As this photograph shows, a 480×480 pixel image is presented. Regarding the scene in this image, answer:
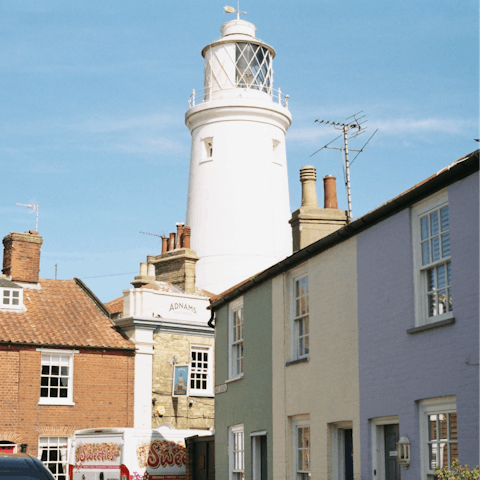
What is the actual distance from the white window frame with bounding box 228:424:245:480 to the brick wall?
395 inches

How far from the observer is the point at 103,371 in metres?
29.0

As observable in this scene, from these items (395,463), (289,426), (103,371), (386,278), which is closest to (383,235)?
(386,278)

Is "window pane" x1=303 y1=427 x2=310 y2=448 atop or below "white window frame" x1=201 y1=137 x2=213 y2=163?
below

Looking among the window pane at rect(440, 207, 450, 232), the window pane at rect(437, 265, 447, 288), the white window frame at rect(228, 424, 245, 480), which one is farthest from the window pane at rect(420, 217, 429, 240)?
the white window frame at rect(228, 424, 245, 480)

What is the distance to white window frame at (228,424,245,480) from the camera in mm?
19000

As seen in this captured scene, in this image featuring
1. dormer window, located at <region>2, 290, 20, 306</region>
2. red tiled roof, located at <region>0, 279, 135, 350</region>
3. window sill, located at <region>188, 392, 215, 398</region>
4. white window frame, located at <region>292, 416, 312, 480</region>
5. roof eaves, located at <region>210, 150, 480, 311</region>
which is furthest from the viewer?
window sill, located at <region>188, 392, 215, 398</region>

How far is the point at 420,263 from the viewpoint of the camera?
12.3 meters

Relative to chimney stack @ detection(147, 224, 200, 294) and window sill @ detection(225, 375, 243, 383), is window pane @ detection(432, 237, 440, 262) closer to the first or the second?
window sill @ detection(225, 375, 243, 383)

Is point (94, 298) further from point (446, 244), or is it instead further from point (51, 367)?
point (446, 244)

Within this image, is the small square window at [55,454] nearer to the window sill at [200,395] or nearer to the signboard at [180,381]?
the signboard at [180,381]

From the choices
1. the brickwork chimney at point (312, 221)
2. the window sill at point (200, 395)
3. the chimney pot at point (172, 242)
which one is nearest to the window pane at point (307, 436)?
the brickwork chimney at point (312, 221)

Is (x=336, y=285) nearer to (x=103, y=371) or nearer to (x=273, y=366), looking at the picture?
(x=273, y=366)

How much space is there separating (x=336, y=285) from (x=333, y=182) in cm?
483

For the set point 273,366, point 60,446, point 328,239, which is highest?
point 328,239
